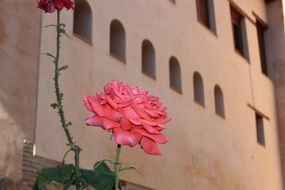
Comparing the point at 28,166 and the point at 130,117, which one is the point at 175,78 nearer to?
the point at 28,166

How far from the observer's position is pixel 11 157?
6.86 m

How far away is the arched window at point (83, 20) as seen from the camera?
29.0 ft

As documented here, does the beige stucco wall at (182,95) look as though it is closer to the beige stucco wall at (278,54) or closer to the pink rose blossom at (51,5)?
the beige stucco wall at (278,54)

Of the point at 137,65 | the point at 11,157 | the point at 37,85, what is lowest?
the point at 11,157

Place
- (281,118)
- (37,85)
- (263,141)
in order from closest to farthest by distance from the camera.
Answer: (37,85) < (263,141) < (281,118)

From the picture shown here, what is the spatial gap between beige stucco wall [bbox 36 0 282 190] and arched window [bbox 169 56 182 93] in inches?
4.6

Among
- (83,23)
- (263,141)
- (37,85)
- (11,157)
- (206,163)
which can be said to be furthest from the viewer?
(263,141)

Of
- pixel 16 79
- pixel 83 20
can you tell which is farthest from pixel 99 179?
pixel 83 20

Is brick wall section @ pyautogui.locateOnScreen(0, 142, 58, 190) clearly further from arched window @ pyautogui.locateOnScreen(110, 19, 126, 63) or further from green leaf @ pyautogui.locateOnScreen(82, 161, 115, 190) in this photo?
green leaf @ pyautogui.locateOnScreen(82, 161, 115, 190)

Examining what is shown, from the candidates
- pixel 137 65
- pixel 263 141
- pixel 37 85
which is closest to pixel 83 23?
pixel 137 65

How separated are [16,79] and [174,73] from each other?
4464mm

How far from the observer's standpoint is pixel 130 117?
1894 mm

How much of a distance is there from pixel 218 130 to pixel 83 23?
13.7 ft

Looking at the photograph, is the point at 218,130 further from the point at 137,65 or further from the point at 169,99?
the point at 137,65
